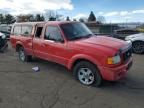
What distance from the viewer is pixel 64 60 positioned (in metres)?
6.25

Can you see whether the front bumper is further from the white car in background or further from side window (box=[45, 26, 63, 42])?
the white car in background

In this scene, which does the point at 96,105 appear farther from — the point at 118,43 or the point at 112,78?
the point at 118,43

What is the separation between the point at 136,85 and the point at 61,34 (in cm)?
267

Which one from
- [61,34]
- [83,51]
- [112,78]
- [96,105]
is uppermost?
[61,34]

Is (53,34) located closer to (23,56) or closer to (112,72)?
(112,72)

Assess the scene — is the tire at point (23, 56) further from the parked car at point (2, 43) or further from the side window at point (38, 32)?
the parked car at point (2, 43)

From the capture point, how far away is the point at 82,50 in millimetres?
5590

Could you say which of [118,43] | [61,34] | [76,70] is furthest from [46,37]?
[118,43]

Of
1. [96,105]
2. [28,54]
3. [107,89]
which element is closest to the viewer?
[96,105]

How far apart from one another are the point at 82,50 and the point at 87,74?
71 centimetres

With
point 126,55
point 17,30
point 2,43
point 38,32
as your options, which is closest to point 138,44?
point 126,55

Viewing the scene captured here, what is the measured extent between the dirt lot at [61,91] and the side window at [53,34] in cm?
A: 124

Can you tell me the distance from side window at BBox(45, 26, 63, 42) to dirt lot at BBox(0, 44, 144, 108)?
124 cm

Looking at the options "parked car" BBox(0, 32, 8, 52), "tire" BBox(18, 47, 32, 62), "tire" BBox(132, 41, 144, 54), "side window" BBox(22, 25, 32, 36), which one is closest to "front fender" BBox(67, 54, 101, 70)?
"side window" BBox(22, 25, 32, 36)
